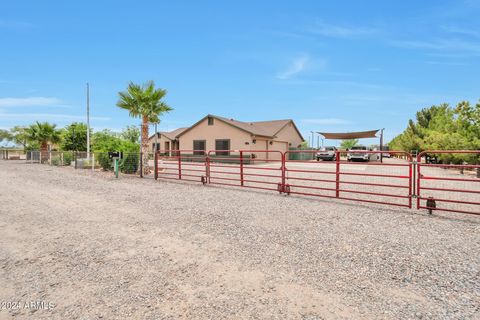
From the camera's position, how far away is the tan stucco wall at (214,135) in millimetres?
29422

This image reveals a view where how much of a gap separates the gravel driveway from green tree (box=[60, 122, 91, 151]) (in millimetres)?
29186

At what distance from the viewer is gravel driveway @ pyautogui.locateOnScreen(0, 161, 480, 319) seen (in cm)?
301

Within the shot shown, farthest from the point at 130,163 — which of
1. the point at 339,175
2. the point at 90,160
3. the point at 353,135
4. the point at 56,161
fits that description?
the point at 353,135

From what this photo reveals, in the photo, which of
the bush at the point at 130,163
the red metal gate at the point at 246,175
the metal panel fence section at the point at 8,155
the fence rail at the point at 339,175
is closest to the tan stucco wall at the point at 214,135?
the fence rail at the point at 339,175

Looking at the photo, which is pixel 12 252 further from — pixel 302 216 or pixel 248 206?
pixel 302 216

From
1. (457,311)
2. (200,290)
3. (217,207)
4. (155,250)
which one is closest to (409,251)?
(457,311)

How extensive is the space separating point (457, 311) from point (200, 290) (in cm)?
291

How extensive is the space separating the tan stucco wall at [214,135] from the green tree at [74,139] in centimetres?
1202

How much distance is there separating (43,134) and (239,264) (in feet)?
132

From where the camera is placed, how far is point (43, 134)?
34.9 metres

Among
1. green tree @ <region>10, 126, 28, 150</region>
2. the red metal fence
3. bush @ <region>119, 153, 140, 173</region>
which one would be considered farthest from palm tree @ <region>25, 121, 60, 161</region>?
the red metal fence

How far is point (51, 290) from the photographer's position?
3.38 meters

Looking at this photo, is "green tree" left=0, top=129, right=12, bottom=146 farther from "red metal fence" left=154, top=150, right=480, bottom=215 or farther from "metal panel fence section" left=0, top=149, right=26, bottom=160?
"red metal fence" left=154, top=150, right=480, bottom=215

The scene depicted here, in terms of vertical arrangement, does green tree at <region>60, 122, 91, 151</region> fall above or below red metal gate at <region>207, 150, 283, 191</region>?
above
